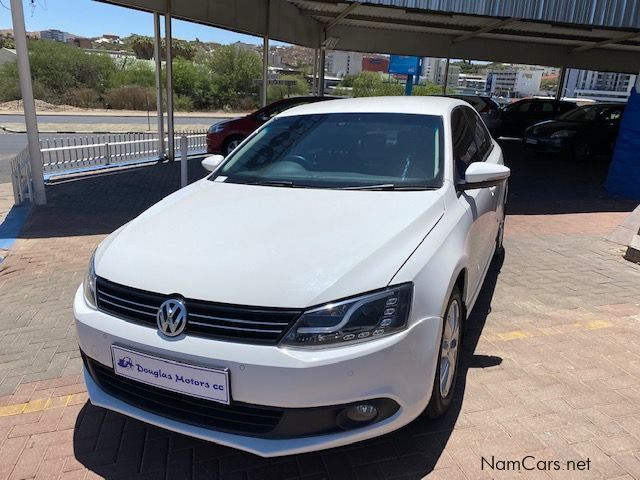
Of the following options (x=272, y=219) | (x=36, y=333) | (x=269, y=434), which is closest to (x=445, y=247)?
(x=272, y=219)

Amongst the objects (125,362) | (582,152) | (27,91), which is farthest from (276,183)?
(582,152)

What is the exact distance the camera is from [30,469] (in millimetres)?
2428

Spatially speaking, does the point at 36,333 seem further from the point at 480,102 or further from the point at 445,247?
the point at 480,102

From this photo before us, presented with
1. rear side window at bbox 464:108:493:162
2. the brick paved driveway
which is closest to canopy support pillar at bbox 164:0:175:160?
the brick paved driveway

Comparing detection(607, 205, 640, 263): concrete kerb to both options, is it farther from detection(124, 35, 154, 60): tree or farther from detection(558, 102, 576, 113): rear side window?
detection(124, 35, 154, 60): tree

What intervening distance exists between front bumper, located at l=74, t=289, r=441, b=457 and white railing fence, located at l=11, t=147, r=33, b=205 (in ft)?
20.6

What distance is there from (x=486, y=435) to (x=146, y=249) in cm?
194

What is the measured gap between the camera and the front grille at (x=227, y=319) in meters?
2.05

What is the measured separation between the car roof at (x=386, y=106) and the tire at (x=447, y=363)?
5.02ft

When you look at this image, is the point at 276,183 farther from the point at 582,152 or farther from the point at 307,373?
the point at 582,152

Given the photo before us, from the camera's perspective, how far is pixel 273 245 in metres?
2.36

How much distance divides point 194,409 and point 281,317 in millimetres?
581

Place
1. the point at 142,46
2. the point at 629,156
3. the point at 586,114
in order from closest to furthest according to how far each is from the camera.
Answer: the point at 629,156
the point at 586,114
the point at 142,46

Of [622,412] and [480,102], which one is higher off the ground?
[480,102]
